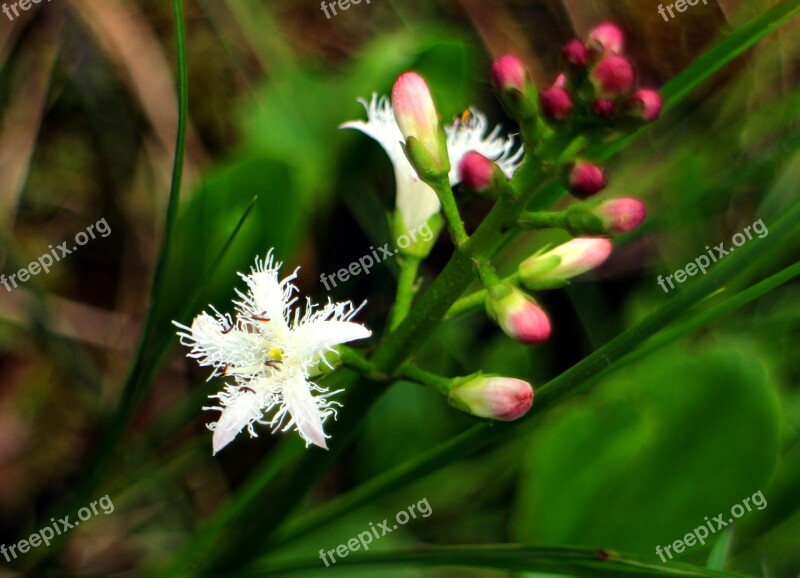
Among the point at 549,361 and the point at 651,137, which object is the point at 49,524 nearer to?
the point at 549,361

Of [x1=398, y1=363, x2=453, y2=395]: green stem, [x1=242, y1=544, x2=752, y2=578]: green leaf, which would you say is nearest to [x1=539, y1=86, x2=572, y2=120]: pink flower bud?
[x1=398, y1=363, x2=453, y2=395]: green stem

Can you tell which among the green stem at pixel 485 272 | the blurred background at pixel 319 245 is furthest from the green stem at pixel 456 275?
the blurred background at pixel 319 245

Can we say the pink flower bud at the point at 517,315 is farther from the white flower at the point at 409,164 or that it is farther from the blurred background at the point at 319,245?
the blurred background at the point at 319,245

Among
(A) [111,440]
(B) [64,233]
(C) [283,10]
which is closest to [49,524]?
(A) [111,440]

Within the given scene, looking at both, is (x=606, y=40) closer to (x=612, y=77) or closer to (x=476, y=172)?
(x=612, y=77)

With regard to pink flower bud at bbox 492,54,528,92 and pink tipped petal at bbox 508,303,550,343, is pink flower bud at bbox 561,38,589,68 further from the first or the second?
pink tipped petal at bbox 508,303,550,343

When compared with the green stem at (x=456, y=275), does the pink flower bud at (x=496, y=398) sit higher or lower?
lower
